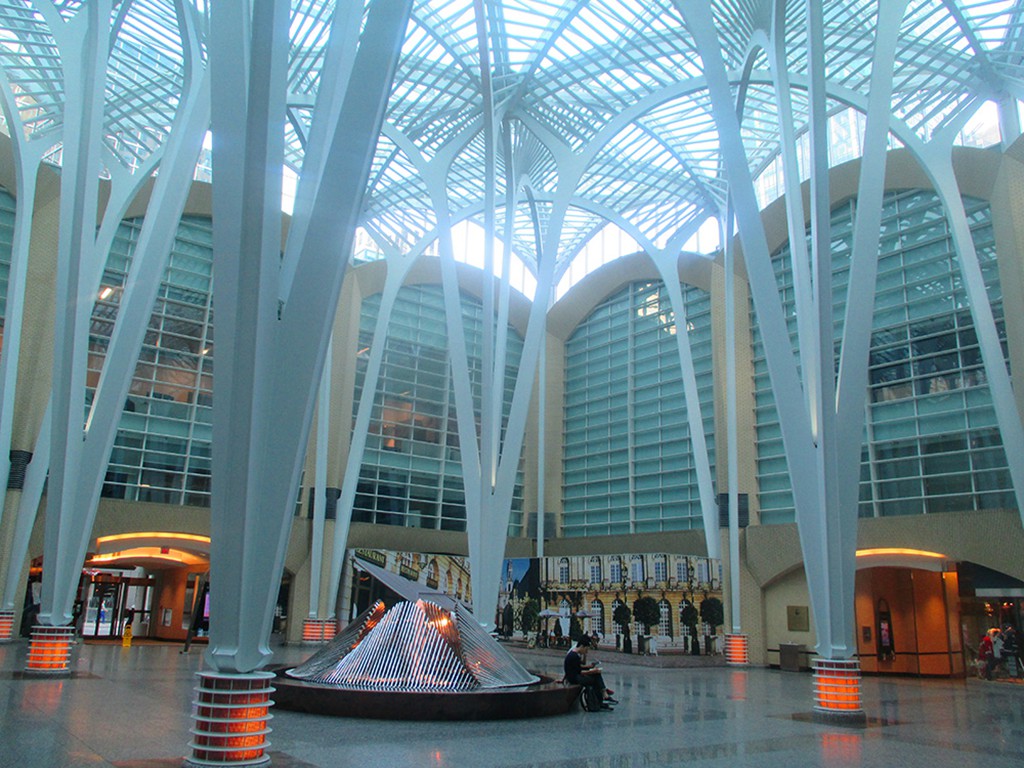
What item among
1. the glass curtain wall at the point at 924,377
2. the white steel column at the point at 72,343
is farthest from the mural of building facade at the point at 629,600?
the white steel column at the point at 72,343

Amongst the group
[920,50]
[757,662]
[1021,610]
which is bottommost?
[757,662]

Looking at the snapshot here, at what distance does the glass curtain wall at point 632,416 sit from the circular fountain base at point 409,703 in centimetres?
2843

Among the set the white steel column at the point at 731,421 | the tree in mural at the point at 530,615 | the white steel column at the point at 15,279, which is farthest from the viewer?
the tree in mural at the point at 530,615

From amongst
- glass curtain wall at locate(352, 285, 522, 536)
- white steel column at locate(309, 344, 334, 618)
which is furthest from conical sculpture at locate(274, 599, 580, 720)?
glass curtain wall at locate(352, 285, 522, 536)

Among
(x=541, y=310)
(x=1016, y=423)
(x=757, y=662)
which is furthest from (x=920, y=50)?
(x=757, y=662)

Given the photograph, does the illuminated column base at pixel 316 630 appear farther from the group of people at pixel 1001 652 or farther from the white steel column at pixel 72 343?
the group of people at pixel 1001 652

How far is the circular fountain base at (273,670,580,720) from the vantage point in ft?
38.1

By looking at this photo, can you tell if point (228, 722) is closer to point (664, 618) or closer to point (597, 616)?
point (664, 618)

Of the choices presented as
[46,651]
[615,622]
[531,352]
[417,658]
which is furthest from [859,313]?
[615,622]

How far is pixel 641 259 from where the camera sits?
42.7m

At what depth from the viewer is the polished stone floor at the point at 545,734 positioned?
8633 mm

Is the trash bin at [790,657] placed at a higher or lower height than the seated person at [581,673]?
lower

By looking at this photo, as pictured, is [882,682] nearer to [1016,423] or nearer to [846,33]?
[1016,423]

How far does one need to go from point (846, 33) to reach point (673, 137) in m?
9.09
